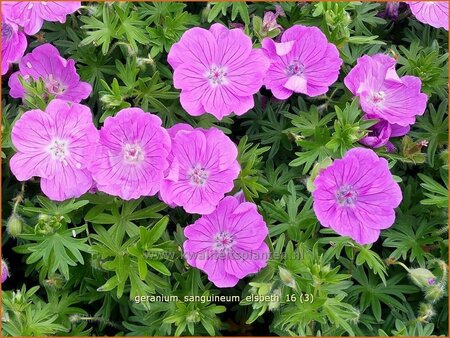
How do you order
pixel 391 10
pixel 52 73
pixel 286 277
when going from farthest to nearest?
pixel 391 10 → pixel 52 73 → pixel 286 277

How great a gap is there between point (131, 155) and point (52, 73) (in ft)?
1.71

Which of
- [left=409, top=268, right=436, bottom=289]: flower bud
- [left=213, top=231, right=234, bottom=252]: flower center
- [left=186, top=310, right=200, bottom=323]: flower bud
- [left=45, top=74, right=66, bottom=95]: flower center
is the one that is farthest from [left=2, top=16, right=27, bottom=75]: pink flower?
[left=409, top=268, right=436, bottom=289]: flower bud

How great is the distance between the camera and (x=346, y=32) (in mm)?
2363

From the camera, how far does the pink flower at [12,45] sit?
2283mm

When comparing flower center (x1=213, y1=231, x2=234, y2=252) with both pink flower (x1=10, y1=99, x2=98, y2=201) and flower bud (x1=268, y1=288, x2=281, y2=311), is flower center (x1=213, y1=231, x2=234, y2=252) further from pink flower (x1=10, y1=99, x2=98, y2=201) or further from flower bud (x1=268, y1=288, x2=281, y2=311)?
pink flower (x1=10, y1=99, x2=98, y2=201)

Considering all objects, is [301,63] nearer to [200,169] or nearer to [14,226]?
[200,169]

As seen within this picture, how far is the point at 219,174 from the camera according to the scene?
2162 mm

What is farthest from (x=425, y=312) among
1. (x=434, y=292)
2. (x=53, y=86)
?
(x=53, y=86)

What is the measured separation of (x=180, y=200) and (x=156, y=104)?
418 millimetres

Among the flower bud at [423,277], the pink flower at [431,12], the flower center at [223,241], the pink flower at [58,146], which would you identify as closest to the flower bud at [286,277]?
the flower center at [223,241]

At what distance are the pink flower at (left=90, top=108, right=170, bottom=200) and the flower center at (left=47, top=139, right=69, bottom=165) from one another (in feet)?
0.46

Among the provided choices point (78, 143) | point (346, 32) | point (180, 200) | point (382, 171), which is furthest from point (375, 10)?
point (78, 143)

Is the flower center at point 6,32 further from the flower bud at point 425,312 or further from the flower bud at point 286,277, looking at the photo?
the flower bud at point 425,312

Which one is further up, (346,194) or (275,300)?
(346,194)
